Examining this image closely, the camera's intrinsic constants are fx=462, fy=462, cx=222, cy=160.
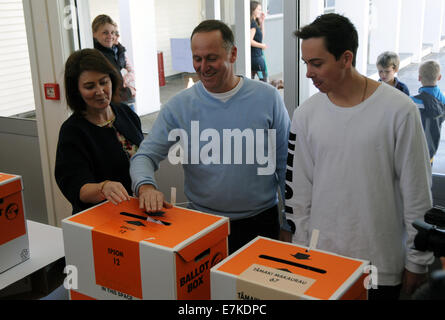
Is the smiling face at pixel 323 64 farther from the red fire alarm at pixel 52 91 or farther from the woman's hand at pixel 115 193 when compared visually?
the red fire alarm at pixel 52 91

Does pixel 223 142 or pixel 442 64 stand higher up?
pixel 442 64

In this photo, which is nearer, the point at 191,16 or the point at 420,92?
the point at 420,92

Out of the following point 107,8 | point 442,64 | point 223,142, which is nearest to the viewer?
point 223,142

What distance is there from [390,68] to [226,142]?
1.16 meters

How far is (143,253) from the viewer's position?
1.05m

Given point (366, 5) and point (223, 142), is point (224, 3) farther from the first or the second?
point (223, 142)

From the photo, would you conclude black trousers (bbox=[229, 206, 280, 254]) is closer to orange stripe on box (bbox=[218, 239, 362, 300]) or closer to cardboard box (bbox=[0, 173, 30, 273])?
orange stripe on box (bbox=[218, 239, 362, 300])

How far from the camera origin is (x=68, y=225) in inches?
47.1

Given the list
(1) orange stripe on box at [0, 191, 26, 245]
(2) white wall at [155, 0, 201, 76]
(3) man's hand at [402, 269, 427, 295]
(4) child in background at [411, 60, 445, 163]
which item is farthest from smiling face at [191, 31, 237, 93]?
(2) white wall at [155, 0, 201, 76]

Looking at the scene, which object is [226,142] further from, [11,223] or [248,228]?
[11,223]

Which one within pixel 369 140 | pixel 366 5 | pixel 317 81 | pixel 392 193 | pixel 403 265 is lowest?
pixel 403 265

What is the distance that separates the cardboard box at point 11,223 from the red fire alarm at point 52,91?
1.75m
